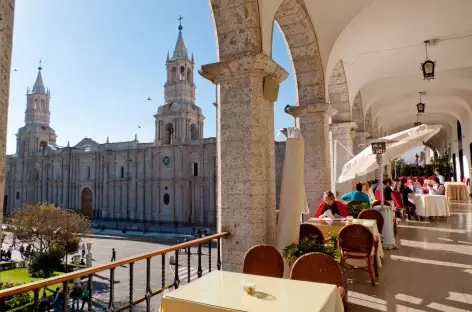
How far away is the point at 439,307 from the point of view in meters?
3.25

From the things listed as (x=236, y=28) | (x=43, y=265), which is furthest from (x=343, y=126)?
(x=43, y=265)

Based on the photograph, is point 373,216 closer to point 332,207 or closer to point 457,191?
point 332,207

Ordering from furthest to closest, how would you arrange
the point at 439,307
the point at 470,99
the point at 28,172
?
the point at 28,172, the point at 470,99, the point at 439,307

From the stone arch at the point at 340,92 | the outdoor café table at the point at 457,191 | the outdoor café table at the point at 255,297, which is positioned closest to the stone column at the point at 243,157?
the outdoor café table at the point at 255,297

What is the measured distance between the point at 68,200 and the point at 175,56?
22.8m

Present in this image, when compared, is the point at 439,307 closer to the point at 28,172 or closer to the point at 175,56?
the point at 175,56

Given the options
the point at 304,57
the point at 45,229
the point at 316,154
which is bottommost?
the point at 45,229

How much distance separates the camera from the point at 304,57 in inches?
254

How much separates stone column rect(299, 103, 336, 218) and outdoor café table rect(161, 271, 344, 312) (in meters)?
4.34

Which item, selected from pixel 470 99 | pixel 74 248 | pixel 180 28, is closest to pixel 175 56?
pixel 180 28

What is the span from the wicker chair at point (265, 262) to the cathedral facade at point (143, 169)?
31.0 m

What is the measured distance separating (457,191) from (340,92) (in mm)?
9032

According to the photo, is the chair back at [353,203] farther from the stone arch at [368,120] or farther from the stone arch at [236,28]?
the stone arch at [368,120]

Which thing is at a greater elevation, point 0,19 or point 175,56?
point 175,56
